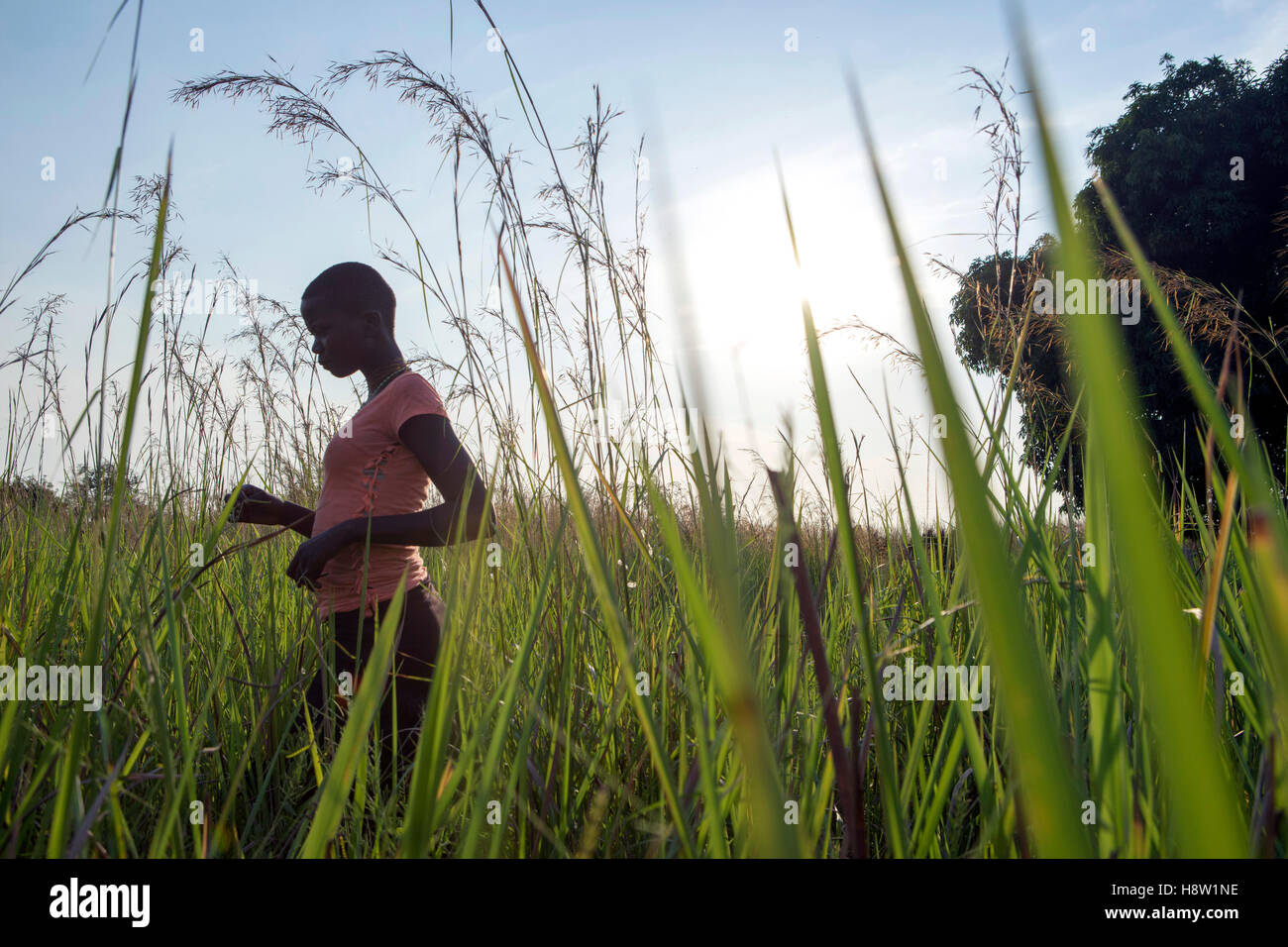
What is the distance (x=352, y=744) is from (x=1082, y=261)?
0.52 meters

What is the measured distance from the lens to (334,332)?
8.13ft

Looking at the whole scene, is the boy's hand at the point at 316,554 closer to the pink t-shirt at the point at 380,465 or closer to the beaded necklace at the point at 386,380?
the pink t-shirt at the point at 380,465

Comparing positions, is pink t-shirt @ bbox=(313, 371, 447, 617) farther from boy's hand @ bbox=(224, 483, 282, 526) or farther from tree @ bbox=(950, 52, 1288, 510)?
tree @ bbox=(950, 52, 1288, 510)

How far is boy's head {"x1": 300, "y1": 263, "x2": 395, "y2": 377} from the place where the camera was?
2482mm

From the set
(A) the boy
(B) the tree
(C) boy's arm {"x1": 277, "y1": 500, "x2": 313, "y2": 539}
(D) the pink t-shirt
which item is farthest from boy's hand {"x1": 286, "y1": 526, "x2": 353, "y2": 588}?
(B) the tree

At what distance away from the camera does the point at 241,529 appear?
3537 millimetres

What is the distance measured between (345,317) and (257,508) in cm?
70

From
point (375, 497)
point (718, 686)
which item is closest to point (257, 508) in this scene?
point (375, 497)

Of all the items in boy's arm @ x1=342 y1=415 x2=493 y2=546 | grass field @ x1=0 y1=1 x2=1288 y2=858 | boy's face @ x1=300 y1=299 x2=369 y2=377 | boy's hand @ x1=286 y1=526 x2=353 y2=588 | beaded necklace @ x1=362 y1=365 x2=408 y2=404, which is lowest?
grass field @ x1=0 y1=1 x2=1288 y2=858

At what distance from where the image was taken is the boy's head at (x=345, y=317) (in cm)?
248

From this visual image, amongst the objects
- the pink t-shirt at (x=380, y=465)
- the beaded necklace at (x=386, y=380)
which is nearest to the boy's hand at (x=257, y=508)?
the pink t-shirt at (x=380, y=465)

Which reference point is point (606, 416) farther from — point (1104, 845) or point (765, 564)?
point (765, 564)

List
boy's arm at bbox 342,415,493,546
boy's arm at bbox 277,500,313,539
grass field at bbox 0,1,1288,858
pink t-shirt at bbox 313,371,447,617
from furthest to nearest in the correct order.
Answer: boy's arm at bbox 277,500,313,539
pink t-shirt at bbox 313,371,447,617
boy's arm at bbox 342,415,493,546
grass field at bbox 0,1,1288,858
